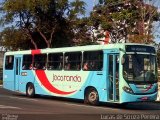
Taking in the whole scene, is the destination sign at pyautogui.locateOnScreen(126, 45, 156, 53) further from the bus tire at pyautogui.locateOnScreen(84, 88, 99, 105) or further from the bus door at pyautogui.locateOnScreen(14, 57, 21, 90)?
the bus door at pyautogui.locateOnScreen(14, 57, 21, 90)

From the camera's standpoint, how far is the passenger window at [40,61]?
83.9 feet

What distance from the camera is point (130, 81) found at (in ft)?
66.1

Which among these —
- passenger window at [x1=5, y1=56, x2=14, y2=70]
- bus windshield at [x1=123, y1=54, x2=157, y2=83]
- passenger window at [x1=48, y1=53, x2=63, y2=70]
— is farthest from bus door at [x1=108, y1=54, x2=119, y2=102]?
passenger window at [x1=5, y1=56, x2=14, y2=70]

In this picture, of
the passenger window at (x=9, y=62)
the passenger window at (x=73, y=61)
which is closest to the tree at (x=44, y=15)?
the passenger window at (x=9, y=62)

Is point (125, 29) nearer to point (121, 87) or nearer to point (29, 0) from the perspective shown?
point (29, 0)

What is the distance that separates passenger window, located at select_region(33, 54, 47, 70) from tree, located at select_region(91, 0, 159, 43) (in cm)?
1235

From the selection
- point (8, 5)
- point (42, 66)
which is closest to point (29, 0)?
point (8, 5)

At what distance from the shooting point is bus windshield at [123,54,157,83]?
66.3 ft

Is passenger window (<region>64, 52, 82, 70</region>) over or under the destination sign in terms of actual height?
under

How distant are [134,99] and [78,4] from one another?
74.5 ft

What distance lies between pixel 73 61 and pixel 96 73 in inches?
79.3

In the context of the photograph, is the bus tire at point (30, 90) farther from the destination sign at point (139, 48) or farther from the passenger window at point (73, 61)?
the destination sign at point (139, 48)

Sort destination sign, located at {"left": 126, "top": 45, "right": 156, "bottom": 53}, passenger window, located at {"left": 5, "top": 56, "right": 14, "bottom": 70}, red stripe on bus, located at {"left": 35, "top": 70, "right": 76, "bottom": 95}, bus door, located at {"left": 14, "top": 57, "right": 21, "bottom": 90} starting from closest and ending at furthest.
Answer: destination sign, located at {"left": 126, "top": 45, "right": 156, "bottom": 53}
red stripe on bus, located at {"left": 35, "top": 70, "right": 76, "bottom": 95}
bus door, located at {"left": 14, "top": 57, "right": 21, "bottom": 90}
passenger window, located at {"left": 5, "top": 56, "right": 14, "bottom": 70}

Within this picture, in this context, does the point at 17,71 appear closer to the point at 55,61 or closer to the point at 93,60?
the point at 55,61
